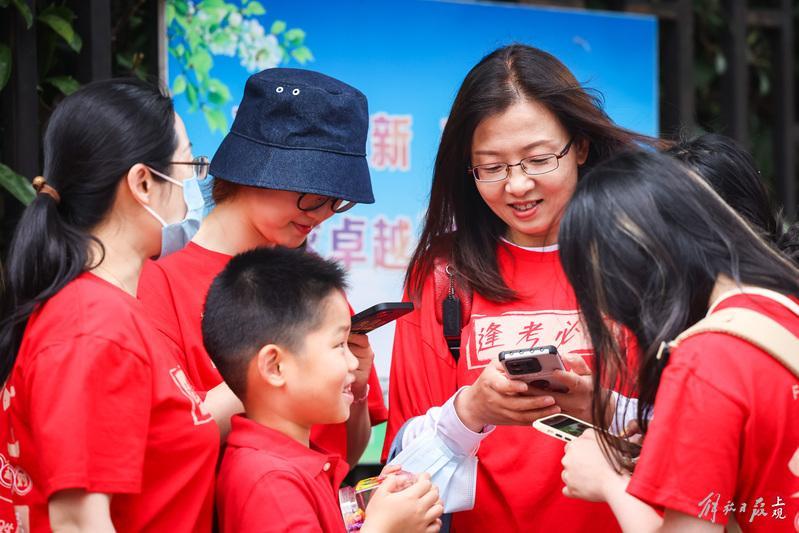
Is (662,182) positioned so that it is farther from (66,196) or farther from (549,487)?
(66,196)

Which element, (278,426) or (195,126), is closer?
(278,426)

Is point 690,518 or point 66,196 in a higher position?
point 66,196

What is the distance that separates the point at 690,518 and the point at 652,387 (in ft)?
0.85

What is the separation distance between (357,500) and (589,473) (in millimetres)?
546

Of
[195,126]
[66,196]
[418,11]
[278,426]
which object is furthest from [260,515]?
[418,11]

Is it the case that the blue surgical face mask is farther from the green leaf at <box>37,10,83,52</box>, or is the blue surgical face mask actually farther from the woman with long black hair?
the green leaf at <box>37,10,83,52</box>

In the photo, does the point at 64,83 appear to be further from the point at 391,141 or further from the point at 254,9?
the point at 391,141

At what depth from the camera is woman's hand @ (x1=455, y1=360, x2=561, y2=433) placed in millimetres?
2266

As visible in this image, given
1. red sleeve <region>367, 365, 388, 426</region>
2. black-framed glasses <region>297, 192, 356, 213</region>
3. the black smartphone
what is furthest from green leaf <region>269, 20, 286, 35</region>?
the black smartphone

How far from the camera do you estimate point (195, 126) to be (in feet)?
10.6

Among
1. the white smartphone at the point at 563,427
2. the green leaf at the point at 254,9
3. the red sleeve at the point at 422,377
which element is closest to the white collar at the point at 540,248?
the red sleeve at the point at 422,377

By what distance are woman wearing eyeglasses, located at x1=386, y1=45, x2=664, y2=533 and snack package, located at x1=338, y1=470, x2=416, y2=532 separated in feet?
0.87

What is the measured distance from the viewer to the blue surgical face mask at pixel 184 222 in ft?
6.74

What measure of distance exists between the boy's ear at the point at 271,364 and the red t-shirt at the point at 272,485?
10cm
